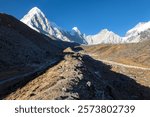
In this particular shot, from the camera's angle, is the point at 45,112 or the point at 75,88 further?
the point at 75,88

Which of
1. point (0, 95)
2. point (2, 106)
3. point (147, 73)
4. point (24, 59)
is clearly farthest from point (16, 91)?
point (147, 73)

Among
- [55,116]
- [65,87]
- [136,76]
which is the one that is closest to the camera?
[55,116]

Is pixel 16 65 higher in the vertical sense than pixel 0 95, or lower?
higher

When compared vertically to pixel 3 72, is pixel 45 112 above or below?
below

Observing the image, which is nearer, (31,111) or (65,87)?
(31,111)

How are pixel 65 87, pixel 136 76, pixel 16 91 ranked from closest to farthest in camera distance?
1. pixel 65 87
2. pixel 16 91
3. pixel 136 76

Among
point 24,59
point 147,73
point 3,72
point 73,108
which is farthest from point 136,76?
point 73,108

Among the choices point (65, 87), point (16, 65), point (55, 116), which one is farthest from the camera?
point (16, 65)

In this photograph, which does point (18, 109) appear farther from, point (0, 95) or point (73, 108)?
point (0, 95)

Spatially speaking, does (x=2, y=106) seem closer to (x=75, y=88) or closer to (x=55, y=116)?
(x=55, y=116)
